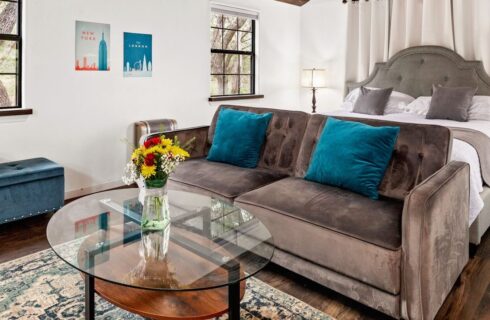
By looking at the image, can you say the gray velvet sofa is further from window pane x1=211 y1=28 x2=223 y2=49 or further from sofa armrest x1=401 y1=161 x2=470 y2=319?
window pane x1=211 y1=28 x2=223 y2=49

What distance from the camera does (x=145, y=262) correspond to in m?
1.62

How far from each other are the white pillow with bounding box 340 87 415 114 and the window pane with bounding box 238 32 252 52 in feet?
5.13

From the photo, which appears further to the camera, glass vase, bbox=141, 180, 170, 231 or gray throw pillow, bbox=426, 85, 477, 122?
gray throw pillow, bbox=426, 85, 477, 122

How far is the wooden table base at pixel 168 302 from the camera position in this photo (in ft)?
4.85

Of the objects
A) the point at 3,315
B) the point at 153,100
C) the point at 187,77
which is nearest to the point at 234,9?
the point at 187,77

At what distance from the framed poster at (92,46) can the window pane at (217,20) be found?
1529 mm

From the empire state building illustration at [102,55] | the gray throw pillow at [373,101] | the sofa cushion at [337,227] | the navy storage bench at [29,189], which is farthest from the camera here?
the gray throw pillow at [373,101]

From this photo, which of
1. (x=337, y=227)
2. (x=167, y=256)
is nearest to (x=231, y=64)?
(x=337, y=227)

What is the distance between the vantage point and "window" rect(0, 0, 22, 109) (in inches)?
132

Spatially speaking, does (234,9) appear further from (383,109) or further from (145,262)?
(145,262)

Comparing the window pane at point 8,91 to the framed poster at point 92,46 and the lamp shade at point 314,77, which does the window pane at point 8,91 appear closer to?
the framed poster at point 92,46

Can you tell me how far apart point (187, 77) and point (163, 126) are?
0.82 meters

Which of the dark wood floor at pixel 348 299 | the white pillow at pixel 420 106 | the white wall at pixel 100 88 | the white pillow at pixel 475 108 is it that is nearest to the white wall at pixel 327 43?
the white wall at pixel 100 88

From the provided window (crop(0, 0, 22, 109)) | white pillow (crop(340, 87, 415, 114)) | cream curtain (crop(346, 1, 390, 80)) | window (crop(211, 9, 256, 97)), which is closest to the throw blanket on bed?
white pillow (crop(340, 87, 415, 114))
